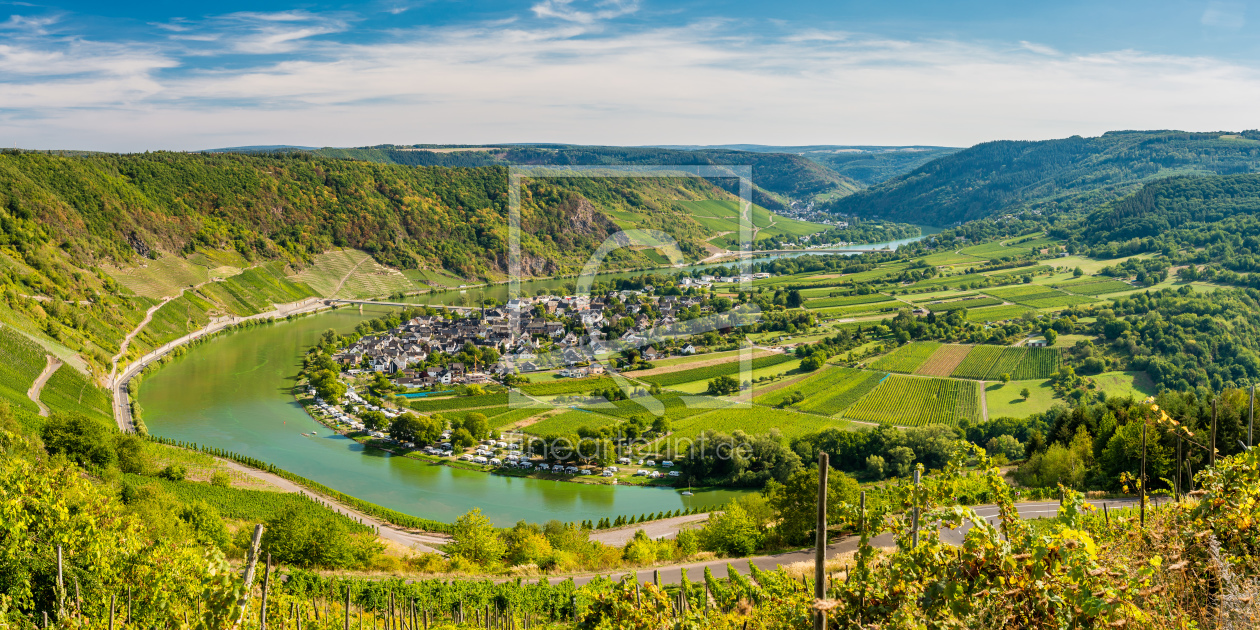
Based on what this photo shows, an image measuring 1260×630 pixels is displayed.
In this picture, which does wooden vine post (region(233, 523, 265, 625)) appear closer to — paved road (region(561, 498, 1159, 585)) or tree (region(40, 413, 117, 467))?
paved road (region(561, 498, 1159, 585))

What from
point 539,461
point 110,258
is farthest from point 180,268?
point 539,461

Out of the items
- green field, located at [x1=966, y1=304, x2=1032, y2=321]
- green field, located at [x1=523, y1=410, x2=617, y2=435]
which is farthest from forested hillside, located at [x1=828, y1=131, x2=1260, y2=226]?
green field, located at [x1=523, y1=410, x2=617, y2=435]

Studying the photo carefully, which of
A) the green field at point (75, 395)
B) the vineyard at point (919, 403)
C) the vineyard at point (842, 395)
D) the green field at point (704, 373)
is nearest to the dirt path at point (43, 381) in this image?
the green field at point (75, 395)

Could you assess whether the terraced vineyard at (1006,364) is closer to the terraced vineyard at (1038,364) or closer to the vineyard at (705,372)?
the terraced vineyard at (1038,364)

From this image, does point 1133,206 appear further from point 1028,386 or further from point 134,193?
point 134,193

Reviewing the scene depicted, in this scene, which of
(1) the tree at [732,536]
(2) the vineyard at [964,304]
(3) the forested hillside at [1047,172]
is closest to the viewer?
(1) the tree at [732,536]

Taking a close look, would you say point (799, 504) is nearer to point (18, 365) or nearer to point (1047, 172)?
point (18, 365)
